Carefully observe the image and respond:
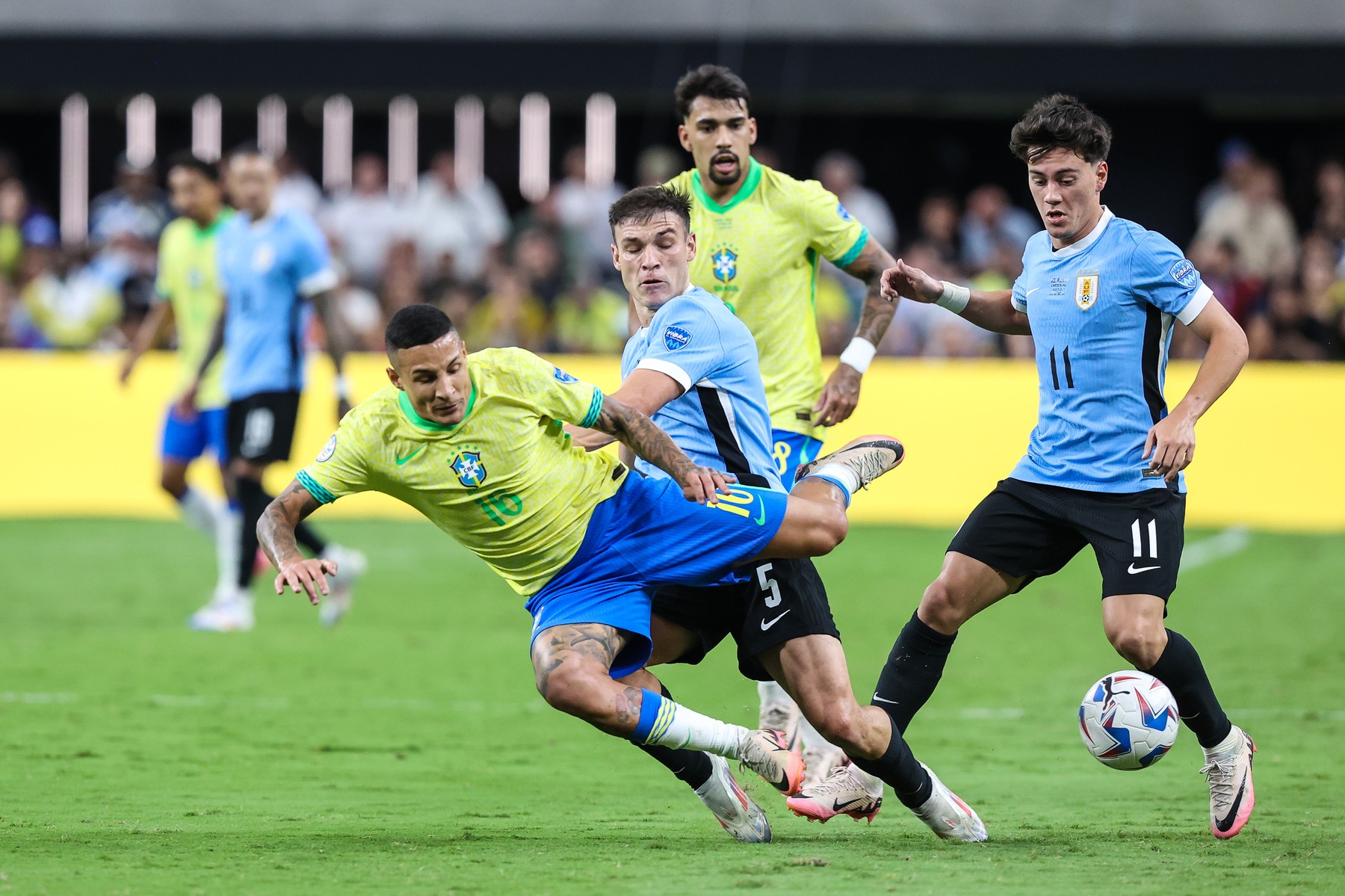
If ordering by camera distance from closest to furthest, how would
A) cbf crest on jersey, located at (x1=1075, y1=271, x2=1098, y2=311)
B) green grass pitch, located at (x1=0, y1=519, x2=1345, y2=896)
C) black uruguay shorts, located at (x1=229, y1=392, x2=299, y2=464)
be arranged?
green grass pitch, located at (x1=0, y1=519, x2=1345, y2=896) < cbf crest on jersey, located at (x1=1075, y1=271, x2=1098, y2=311) < black uruguay shorts, located at (x1=229, y1=392, x2=299, y2=464)

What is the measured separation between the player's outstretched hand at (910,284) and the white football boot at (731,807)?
1758 mm

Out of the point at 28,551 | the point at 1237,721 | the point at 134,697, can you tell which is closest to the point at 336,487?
the point at 134,697

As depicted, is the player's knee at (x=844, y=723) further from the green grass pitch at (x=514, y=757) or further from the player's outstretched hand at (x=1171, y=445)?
the player's outstretched hand at (x=1171, y=445)

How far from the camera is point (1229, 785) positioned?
19.1 ft

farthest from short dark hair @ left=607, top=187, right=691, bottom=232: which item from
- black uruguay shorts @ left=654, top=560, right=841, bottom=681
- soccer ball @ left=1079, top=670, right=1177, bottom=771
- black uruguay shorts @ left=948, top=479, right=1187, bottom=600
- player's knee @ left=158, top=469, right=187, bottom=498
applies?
player's knee @ left=158, top=469, right=187, bottom=498

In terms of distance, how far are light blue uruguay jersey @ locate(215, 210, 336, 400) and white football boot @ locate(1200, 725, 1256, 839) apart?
6481mm

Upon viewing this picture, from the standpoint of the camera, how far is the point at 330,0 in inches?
762

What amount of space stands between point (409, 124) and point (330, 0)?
3.91m

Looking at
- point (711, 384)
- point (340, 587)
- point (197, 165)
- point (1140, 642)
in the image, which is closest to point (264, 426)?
point (340, 587)

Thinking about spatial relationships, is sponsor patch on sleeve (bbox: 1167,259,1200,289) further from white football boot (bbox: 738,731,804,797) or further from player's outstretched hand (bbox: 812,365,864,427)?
white football boot (bbox: 738,731,804,797)

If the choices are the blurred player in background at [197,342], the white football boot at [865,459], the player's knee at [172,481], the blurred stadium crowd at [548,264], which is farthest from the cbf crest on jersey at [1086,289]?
the blurred stadium crowd at [548,264]

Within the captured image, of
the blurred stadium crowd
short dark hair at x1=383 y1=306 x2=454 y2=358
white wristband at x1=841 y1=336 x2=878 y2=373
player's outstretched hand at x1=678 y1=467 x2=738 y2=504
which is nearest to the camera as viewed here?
short dark hair at x1=383 y1=306 x2=454 y2=358

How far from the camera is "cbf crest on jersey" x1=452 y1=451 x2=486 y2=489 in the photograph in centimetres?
555

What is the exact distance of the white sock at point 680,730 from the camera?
548cm
